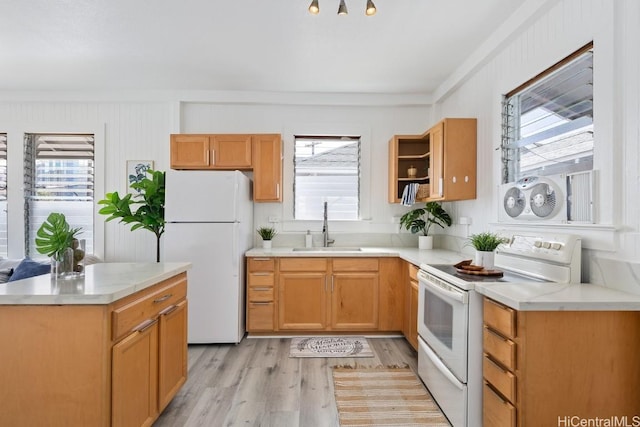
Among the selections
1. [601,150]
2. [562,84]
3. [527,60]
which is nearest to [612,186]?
[601,150]

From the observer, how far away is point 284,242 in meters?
3.96

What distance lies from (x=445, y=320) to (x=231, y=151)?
110 inches

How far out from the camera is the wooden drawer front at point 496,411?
4.89ft

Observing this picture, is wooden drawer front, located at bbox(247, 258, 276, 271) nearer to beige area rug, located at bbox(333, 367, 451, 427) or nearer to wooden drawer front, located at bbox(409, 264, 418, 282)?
beige area rug, located at bbox(333, 367, 451, 427)

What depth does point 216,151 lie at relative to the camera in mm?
3678

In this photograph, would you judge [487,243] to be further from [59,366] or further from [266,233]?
[59,366]

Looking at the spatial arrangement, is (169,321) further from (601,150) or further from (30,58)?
(30,58)

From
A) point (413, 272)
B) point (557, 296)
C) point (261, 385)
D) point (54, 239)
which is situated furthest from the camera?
point (413, 272)

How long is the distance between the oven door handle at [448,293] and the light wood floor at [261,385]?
2.85 ft

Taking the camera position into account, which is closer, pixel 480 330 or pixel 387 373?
pixel 480 330

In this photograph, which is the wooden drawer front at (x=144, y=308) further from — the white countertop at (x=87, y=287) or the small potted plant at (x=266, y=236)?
the small potted plant at (x=266, y=236)

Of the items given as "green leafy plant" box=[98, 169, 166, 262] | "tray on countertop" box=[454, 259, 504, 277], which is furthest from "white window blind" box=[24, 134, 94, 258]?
"tray on countertop" box=[454, 259, 504, 277]

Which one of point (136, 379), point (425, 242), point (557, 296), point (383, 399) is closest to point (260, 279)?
point (383, 399)

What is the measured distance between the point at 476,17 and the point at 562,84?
0.81m
